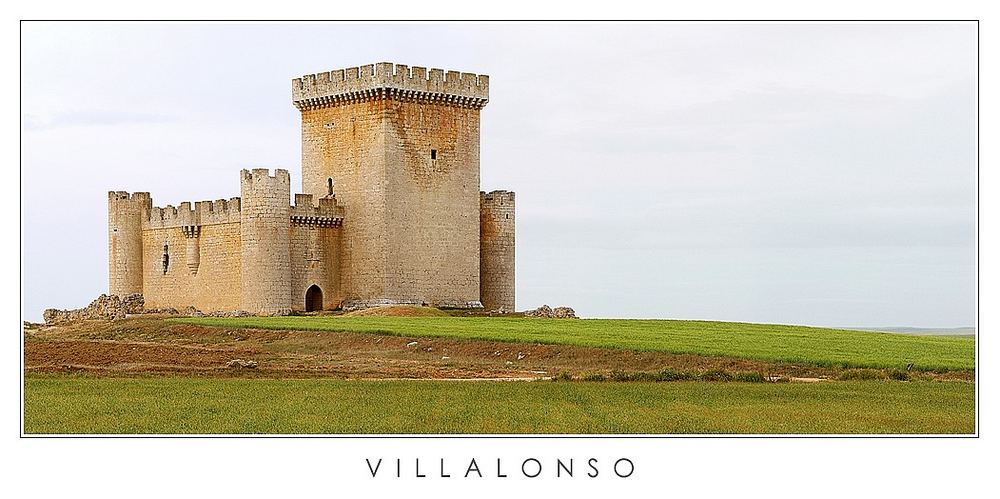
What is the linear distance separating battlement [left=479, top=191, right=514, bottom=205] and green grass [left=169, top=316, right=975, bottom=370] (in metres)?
10.7

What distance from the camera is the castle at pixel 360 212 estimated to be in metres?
60.8

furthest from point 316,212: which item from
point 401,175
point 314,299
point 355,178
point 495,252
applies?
point 495,252

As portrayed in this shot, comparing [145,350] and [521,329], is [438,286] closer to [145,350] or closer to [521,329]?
[521,329]

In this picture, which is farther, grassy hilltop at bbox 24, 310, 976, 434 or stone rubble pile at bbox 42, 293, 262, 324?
stone rubble pile at bbox 42, 293, 262, 324

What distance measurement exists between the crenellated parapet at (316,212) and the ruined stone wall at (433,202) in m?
2.74

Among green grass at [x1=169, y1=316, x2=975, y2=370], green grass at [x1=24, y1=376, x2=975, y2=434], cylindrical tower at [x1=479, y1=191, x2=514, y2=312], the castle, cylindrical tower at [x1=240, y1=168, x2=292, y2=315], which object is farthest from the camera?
cylindrical tower at [x1=479, y1=191, x2=514, y2=312]

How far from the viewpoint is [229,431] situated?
24.8 m

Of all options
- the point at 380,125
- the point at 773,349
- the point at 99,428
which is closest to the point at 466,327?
the point at 773,349

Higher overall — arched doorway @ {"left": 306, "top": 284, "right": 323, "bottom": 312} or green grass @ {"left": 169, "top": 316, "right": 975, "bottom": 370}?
arched doorway @ {"left": 306, "top": 284, "right": 323, "bottom": 312}

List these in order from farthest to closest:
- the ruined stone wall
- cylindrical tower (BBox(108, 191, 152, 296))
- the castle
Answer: cylindrical tower (BBox(108, 191, 152, 296)), the ruined stone wall, the castle

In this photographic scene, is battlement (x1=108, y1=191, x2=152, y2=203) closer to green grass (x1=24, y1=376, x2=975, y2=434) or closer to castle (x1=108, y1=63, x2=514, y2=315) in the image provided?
castle (x1=108, y1=63, x2=514, y2=315)

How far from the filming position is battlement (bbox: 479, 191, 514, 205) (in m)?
66.7

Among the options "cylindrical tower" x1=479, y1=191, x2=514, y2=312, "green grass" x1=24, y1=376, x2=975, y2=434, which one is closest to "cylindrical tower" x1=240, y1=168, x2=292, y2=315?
"cylindrical tower" x1=479, y1=191, x2=514, y2=312

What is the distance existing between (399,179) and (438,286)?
15.3 ft
